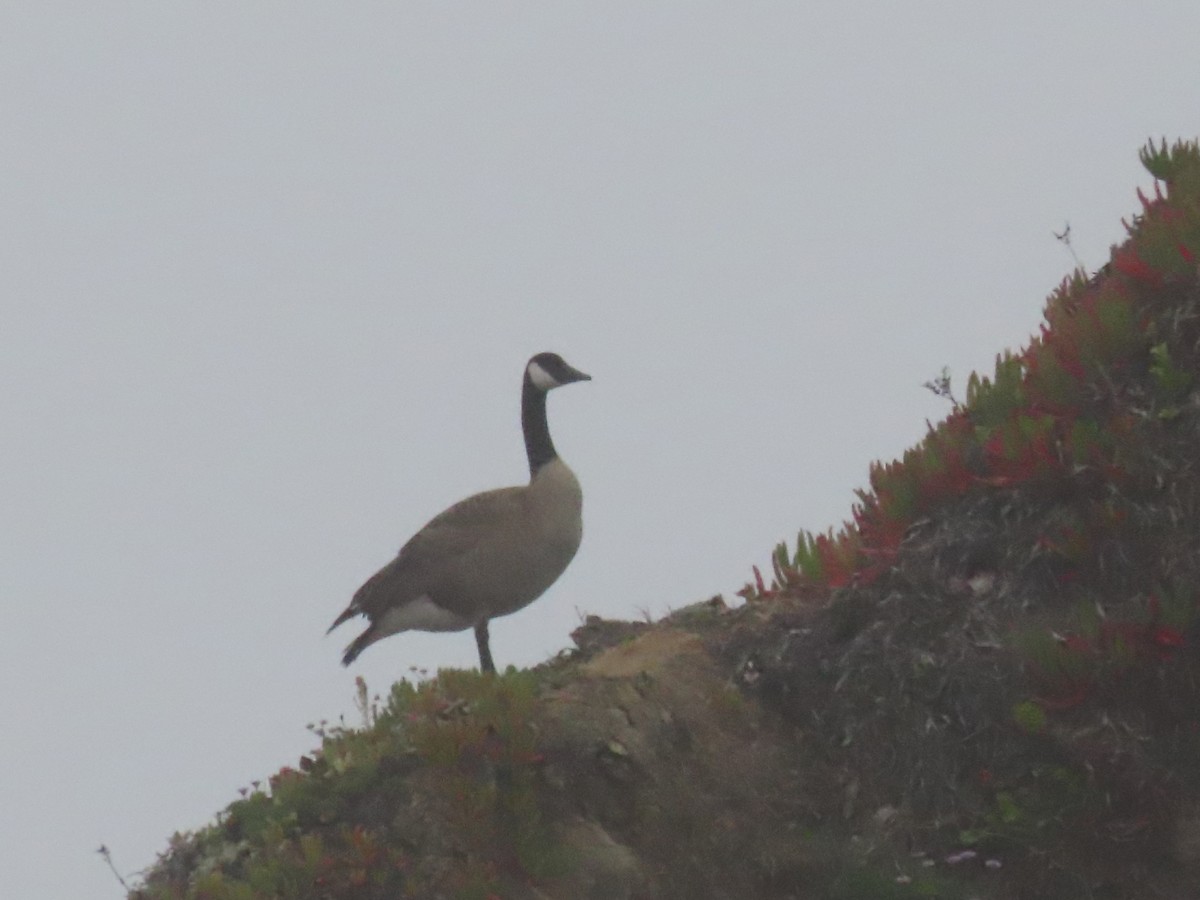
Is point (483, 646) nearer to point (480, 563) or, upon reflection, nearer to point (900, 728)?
point (480, 563)

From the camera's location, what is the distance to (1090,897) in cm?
795

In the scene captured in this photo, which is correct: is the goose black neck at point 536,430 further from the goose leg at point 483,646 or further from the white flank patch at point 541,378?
the goose leg at point 483,646

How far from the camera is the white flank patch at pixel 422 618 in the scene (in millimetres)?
13047

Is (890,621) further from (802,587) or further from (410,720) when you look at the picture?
(410,720)

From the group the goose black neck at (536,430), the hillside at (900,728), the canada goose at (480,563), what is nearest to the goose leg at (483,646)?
the canada goose at (480,563)

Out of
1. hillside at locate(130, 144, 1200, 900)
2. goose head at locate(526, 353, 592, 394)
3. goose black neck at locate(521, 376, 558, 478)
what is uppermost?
goose head at locate(526, 353, 592, 394)

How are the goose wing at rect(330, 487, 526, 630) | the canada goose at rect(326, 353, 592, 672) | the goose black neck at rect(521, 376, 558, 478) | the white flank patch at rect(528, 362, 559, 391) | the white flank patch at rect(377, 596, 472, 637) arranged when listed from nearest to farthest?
the canada goose at rect(326, 353, 592, 672) < the goose wing at rect(330, 487, 526, 630) < the white flank patch at rect(377, 596, 472, 637) < the goose black neck at rect(521, 376, 558, 478) < the white flank patch at rect(528, 362, 559, 391)

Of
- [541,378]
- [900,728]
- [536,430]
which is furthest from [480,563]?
[900,728]

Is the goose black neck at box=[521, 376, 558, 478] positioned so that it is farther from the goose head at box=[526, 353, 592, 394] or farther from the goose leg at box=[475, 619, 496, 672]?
the goose leg at box=[475, 619, 496, 672]

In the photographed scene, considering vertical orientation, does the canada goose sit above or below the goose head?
below

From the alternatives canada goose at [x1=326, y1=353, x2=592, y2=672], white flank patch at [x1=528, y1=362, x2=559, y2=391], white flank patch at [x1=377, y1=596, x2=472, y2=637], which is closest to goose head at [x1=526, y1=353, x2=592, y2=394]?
Result: white flank patch at [x1=528, y1=362, x2=559, y2=391]

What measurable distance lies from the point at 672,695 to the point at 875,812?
117 cm

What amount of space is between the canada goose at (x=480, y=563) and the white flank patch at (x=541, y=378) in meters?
0.69

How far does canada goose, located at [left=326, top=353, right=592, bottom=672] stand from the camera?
1267 cm
